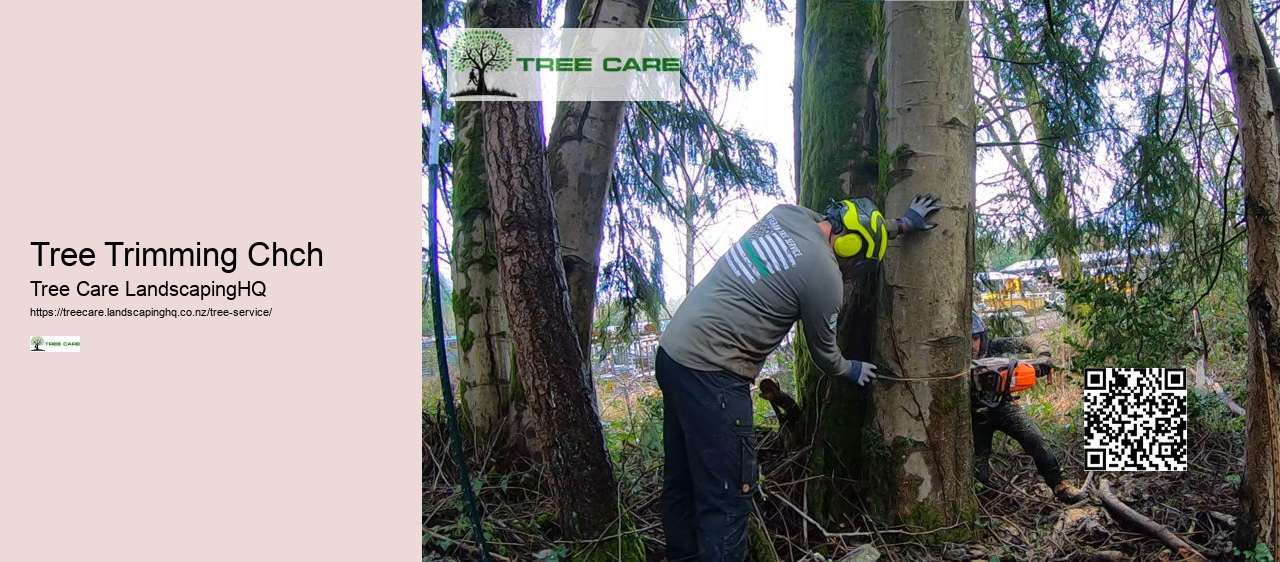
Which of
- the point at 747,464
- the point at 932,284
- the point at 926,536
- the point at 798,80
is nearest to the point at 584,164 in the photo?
the point at 798,80

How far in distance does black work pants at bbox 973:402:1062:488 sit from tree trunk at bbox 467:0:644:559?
2058mm

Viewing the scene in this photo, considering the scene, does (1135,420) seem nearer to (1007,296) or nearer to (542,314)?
(1007,296)

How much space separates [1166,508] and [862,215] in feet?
7.64

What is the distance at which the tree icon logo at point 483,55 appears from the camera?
321cm

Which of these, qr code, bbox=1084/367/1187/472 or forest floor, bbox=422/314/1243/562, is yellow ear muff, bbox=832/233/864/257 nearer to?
forest floor, bbox=422/314/1243/562

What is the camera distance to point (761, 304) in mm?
2922

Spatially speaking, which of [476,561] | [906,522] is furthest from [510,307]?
[906,522]

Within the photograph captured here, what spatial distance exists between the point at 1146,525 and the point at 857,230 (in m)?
2.00

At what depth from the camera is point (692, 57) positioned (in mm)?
6301

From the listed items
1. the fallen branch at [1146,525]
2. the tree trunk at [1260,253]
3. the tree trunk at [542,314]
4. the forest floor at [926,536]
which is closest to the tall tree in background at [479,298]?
the forest floor at [926,536]

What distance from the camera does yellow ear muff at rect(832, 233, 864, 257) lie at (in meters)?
2.98

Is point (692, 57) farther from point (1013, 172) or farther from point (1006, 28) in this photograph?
point (1013, 172)

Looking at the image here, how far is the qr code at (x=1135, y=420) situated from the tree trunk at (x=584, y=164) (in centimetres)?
292

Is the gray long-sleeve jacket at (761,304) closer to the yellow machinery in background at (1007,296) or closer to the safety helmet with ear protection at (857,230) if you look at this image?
the safety helmet with ear protection at (857,230)
